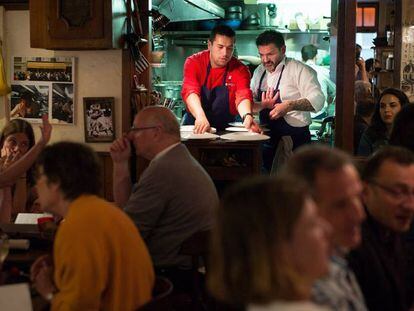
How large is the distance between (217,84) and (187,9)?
2.18 meters

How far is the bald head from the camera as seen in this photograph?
3951 millimetres

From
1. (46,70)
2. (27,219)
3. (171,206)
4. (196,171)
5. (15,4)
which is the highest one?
(15,4)

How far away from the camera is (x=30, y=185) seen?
472 cm

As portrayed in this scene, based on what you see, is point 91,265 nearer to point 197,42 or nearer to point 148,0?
Answer: point 148,0

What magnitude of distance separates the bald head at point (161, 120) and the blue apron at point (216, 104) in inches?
85.3

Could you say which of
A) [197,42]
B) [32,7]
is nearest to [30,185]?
[32,7]

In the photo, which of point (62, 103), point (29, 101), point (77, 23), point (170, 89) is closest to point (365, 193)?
point (77, 23)

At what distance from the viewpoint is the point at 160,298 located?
8.07ft

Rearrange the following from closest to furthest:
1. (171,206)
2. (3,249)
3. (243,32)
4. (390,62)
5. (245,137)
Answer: (3,249) → (171,206) → (245,137) → (390,62) → (243,32)

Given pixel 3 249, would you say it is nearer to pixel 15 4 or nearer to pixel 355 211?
pixel 355 211

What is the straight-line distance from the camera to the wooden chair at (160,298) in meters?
2.38

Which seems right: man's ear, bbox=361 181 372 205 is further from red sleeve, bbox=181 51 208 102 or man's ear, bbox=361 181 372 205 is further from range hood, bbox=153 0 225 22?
range hood, bbox=153 0 225 22

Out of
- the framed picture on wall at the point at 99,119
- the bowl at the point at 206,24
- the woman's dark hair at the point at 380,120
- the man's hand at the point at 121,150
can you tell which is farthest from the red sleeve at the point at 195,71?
the bowl at the point at 206,24

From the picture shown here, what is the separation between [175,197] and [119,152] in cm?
75
